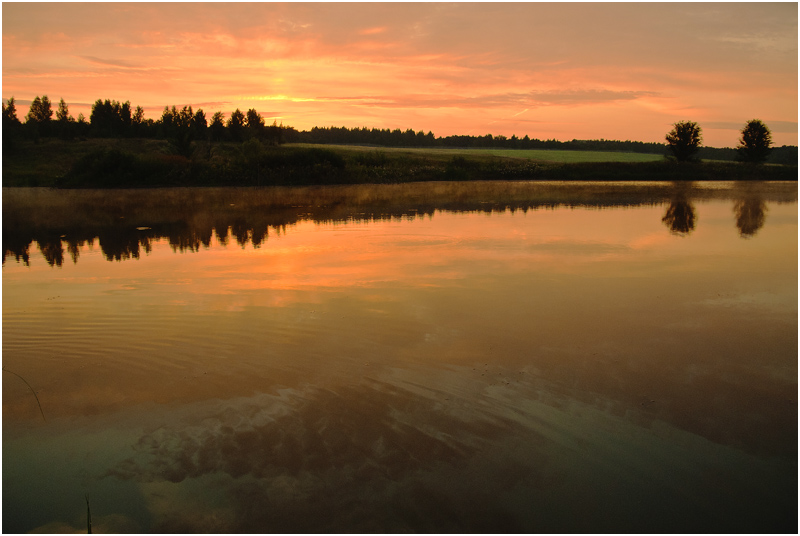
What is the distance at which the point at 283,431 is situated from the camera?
4.56 meters

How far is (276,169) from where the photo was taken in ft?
152

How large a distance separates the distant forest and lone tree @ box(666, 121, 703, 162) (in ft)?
49.2

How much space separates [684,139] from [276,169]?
57969 millimetres

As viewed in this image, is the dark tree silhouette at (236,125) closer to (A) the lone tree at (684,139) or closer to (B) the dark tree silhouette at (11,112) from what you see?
(B) the dark tree silhouette at (11,112)

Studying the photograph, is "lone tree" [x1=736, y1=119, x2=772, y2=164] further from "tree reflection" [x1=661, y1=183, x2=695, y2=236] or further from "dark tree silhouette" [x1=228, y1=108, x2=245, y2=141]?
"dark tree silhouette" [x1=228, y1=108, x2=245, y2=141]

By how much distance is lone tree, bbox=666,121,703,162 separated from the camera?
7556 cm

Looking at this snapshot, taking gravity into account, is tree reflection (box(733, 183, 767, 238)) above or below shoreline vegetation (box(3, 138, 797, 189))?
below

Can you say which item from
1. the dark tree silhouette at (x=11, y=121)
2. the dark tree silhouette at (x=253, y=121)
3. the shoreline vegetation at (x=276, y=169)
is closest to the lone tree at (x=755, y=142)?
the shoreline vegetation at (x=276, y=169)

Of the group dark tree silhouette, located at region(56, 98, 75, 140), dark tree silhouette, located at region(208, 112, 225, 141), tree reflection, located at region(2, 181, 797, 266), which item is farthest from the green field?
tree reflection, located at region(2, 181, 797, 266)

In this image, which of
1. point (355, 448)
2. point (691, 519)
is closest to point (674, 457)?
point (691, 519)

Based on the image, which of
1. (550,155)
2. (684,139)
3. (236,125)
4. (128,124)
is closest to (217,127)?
(236,125)

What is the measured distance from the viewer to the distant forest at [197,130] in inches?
3664

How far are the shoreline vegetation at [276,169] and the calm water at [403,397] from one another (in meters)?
35.8

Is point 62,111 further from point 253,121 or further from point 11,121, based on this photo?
point 253,121
